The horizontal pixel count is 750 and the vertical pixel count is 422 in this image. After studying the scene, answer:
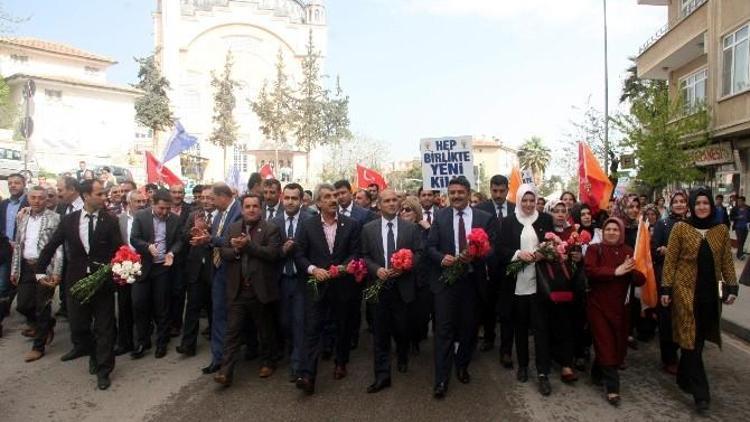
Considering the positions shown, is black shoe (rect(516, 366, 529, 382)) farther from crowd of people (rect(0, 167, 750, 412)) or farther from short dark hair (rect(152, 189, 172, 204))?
short dark hair (rect(152, 189, 172, 204))

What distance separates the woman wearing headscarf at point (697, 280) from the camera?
563 cm

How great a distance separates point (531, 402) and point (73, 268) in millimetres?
4819

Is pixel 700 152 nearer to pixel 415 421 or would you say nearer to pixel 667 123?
pixel 667 123

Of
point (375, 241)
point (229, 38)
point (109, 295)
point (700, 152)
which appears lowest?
point (109, 295)

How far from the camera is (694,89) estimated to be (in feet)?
75.0

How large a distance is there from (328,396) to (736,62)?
17.7 meters


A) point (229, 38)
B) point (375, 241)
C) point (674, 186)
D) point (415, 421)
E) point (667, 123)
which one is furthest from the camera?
point (229, 38)

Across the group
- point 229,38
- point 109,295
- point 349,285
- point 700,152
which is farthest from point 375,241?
point 229,38

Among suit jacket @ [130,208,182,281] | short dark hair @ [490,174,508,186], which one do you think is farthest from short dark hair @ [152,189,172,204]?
short dark hair @ [490,174,508,186]

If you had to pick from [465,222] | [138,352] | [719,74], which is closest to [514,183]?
[465,222]

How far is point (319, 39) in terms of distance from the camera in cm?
8562

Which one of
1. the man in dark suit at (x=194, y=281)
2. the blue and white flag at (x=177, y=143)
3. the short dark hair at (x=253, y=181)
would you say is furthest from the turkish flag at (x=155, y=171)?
the man in dark suit at (x=194, y=281)

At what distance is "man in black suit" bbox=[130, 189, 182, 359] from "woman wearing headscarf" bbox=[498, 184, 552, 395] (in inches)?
154

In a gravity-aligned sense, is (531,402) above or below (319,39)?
below
